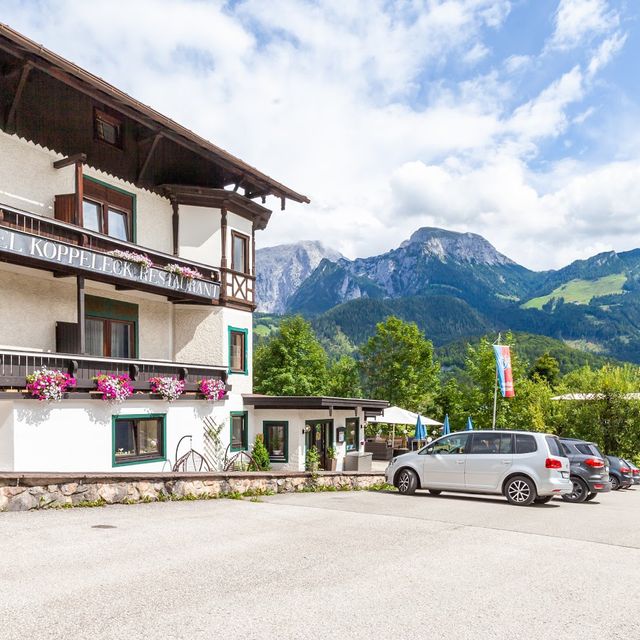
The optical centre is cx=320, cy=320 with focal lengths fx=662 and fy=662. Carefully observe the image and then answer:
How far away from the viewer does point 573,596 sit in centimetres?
754

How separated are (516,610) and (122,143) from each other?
18.5 metres

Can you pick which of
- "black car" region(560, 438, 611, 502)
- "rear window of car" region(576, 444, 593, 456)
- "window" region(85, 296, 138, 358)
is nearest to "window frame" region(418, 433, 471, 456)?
"black car" region(560, 438, 611, 502)

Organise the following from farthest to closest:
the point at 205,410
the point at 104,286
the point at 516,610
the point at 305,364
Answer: the point at 305,364 → the point at 205,410 → the point at 104,286 → the point at 516,610

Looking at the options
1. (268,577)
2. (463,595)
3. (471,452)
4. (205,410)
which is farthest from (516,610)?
(205,410)

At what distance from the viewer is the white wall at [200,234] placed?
921 inches

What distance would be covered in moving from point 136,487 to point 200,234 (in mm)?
11806

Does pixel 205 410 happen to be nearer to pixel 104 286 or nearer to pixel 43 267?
pixel 104 286

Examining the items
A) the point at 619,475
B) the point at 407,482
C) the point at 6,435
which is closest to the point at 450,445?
the point at 407,482

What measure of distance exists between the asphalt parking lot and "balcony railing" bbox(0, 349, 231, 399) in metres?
4.19

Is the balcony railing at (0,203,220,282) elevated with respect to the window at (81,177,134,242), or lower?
lower

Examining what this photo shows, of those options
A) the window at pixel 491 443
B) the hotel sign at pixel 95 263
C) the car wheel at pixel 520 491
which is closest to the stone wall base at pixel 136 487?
the window at pixel 491 443

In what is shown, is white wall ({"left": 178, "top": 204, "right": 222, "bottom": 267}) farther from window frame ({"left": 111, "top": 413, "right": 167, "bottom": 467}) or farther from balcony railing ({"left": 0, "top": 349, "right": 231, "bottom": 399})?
window frame ({"left": 111, "top": 413, "right": 167, "bottom": 467})

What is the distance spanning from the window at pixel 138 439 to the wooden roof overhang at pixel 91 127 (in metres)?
7.69

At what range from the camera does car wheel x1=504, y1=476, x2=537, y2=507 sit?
1603cm
